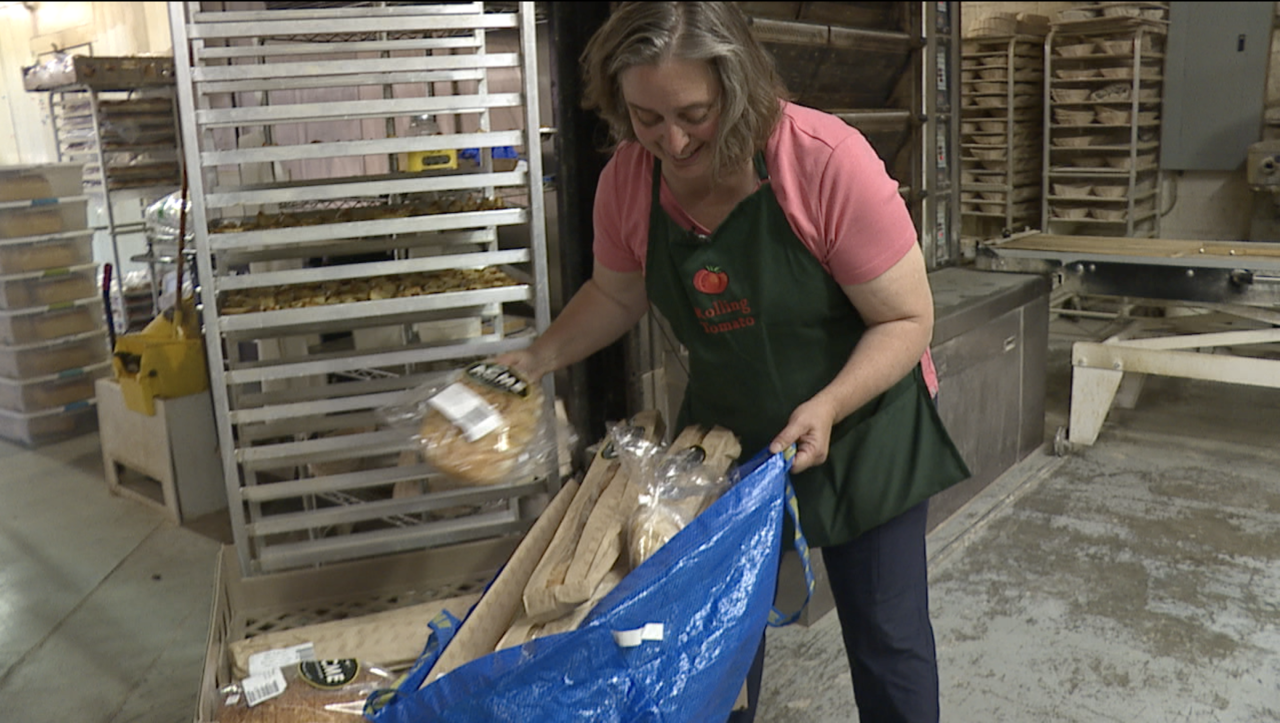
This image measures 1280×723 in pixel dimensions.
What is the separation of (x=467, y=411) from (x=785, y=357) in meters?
0.49

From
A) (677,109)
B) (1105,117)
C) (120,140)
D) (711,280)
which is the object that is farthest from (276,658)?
(1105,117)

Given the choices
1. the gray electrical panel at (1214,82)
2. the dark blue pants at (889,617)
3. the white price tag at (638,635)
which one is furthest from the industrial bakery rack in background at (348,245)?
the gray electrical panel at (1214,82)

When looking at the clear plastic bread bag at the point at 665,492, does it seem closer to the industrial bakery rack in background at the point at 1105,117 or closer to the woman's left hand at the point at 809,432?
the woman's left hand at the point at 809,432

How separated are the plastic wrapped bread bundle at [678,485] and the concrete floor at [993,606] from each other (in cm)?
109

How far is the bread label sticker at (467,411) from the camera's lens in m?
1.45

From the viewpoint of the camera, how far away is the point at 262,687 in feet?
4.77

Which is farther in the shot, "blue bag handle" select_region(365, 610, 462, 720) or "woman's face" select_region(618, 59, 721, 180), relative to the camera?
"woman's face" select_region(618, 59, 721, 180)

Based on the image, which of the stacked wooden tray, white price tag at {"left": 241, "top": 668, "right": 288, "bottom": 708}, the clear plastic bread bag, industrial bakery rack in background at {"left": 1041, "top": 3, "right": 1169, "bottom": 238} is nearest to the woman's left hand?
the clear plastic bread bag

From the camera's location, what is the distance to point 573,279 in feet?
9.71

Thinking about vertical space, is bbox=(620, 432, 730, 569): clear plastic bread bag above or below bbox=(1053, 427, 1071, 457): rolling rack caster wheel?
above

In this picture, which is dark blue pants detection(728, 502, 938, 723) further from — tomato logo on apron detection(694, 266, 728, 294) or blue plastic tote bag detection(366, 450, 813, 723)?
tomato logo on apron detection(694, 266, 728, 294)

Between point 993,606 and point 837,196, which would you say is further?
point 993,606

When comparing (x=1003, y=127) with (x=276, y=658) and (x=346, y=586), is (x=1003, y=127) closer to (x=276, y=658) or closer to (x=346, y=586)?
(x=346, y=586)

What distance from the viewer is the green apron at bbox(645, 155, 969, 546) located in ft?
4.80
